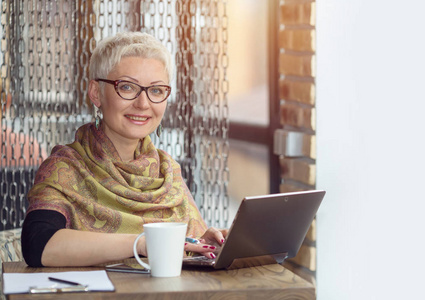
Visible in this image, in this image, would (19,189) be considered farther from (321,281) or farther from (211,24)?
(321,281)

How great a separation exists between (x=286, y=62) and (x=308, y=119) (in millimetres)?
303

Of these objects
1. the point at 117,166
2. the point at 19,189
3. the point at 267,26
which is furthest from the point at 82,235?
the point at 267,26

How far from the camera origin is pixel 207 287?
1.39 m

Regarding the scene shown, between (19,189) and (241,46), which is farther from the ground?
(241,46)

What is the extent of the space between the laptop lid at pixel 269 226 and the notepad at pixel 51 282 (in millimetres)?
251

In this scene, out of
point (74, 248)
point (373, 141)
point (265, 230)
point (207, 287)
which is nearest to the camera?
point (207, 287)

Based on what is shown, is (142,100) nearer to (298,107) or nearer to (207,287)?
(207,287)

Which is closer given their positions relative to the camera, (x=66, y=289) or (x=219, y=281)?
(x=66, y=289)

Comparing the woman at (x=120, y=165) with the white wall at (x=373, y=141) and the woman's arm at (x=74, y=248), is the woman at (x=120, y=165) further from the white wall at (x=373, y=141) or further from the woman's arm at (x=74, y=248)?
the white wall at (x=373, y=141)

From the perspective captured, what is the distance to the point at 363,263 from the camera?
9.08 feet

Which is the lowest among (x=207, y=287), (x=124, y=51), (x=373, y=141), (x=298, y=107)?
(x=207, y=287)

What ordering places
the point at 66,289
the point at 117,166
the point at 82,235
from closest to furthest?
the point at 66,289, the point at 82,235, the point at 117,166

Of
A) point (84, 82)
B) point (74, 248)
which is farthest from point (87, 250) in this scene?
point (84, 82)

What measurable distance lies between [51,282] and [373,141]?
5.37 feet
